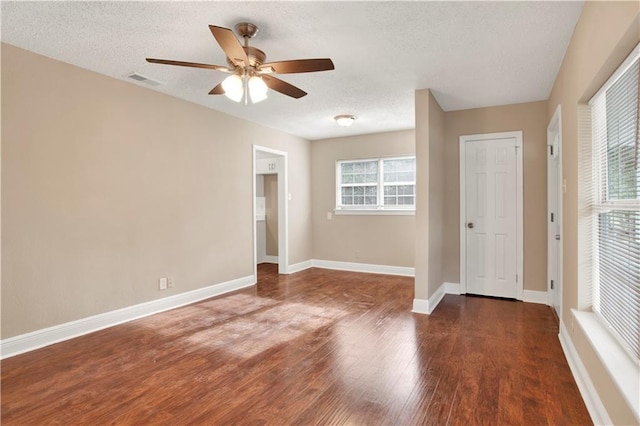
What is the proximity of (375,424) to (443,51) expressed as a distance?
9.69 ft

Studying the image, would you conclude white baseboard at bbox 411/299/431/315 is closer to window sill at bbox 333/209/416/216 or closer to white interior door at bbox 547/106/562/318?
white interior door at bbox 547/106/562/318

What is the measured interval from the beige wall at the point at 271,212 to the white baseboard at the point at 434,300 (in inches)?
154

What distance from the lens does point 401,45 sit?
2.92 metres

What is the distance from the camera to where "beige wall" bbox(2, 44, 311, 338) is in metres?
2.96

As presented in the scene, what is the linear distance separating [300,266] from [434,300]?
303 centimetres

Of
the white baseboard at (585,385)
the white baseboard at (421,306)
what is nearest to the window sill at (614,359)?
the white baseboard at (585,385)

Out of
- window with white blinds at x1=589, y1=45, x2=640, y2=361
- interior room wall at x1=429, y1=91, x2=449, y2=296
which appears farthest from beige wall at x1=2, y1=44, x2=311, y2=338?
window with white blinds at x1=589, y1=45, x2=640, y2=361


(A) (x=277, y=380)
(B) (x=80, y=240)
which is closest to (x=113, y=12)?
(B) (x=80, y=240)

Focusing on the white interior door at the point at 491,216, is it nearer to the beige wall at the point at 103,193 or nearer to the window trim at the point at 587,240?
the window trim at the point at 587,240

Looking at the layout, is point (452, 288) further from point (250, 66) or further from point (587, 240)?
point (250, 66)

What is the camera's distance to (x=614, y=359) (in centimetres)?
179

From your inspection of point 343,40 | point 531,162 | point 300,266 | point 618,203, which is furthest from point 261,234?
point 618,203

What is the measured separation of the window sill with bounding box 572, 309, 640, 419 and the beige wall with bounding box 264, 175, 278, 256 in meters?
6.00

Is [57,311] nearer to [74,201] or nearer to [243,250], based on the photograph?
[74,201]
